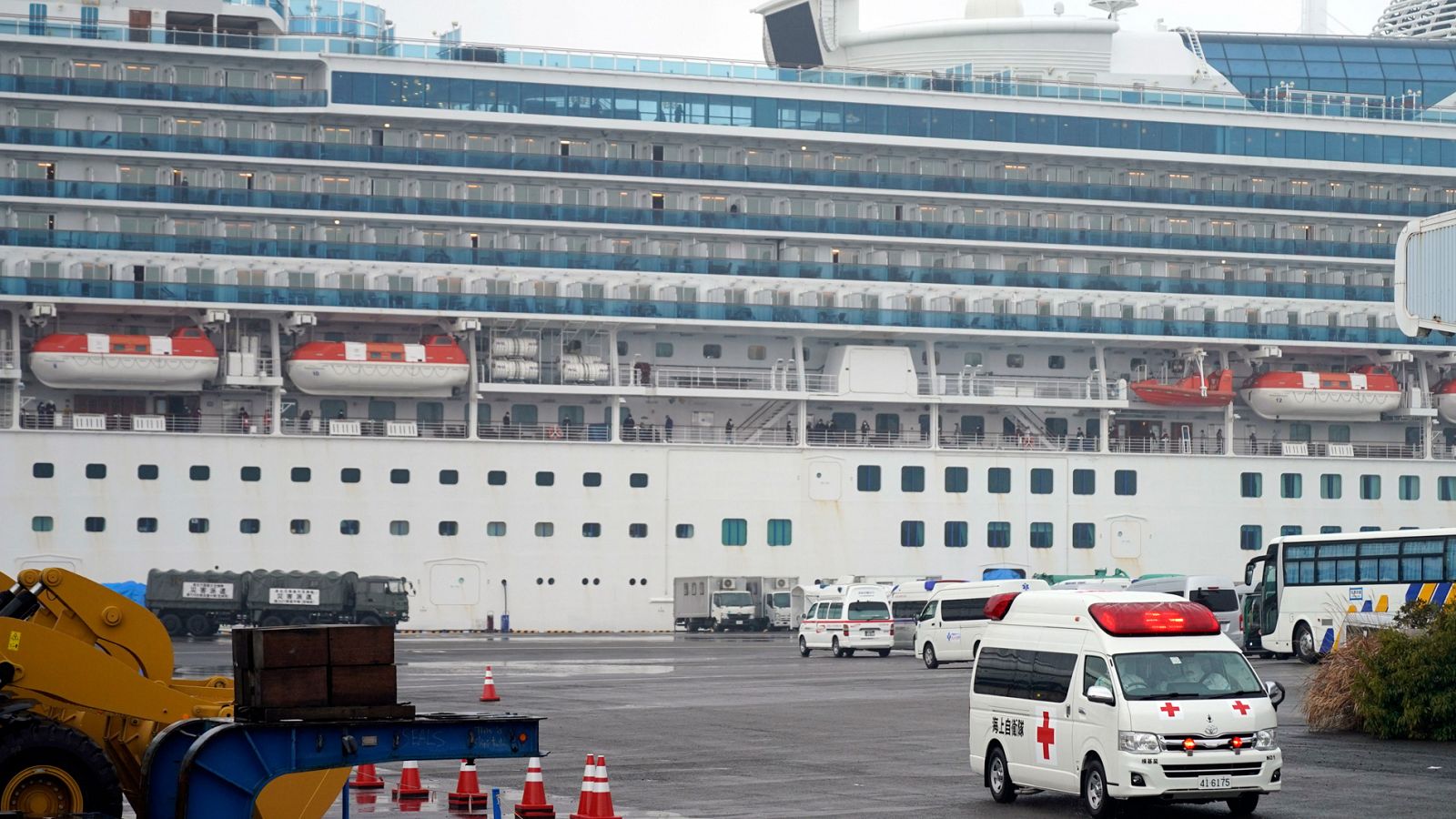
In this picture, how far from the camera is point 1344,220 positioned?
55.6m

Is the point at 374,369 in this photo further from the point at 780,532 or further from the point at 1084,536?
the point at 1084,536

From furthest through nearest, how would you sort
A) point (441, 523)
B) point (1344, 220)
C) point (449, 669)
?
point (1344, 220)
point (441, 523)
point (449, 669)

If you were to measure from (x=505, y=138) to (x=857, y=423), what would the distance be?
1296 cm

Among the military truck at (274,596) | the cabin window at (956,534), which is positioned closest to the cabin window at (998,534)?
the cabin window at (956,534)

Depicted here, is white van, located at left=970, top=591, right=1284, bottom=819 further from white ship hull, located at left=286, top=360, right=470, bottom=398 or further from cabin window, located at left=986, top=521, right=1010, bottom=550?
cabin window, located at left=986, top=521, right=1010, bottom=550

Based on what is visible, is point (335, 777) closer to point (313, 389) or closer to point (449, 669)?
point (449, 669)

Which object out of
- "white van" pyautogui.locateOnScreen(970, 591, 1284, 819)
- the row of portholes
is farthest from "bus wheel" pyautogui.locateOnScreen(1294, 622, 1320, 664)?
"white van" pyautogui.locateOnScreen(970, 591, 1284, 819)

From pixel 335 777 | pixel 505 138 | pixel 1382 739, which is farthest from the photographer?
pixel 505 138

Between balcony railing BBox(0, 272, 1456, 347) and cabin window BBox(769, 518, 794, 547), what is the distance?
5.62 meters

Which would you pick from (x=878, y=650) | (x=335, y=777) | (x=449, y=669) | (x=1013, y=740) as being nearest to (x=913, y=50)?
(x=878, y=650)

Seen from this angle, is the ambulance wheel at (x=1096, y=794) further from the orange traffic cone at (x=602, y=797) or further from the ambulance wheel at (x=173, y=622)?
the ambulance wheel at (x=173, y=622)

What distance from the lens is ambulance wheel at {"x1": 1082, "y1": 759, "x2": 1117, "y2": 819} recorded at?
49.3 feet

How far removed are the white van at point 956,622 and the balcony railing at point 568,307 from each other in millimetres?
13731

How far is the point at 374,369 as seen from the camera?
46.7m
